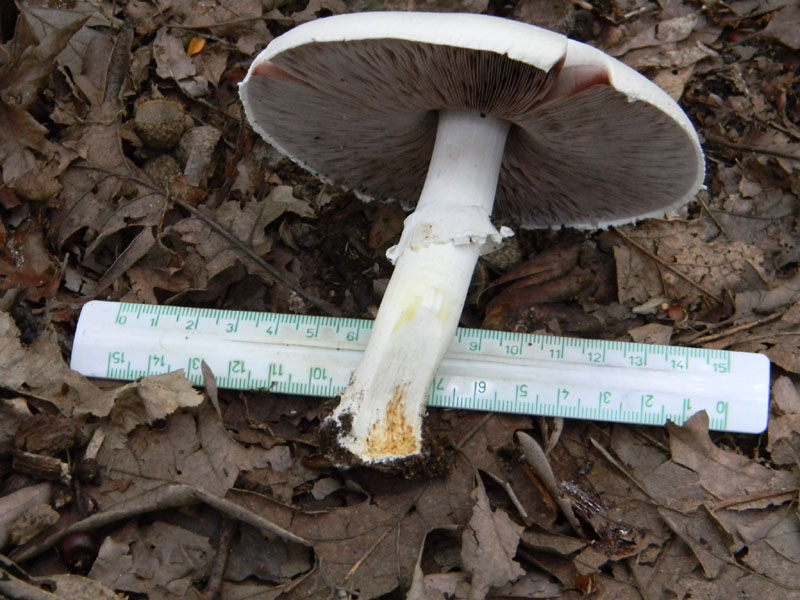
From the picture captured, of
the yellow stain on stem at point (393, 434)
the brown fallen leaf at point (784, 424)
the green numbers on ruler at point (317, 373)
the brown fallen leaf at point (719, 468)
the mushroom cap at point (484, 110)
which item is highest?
the mushroom cap at point (484, 110)

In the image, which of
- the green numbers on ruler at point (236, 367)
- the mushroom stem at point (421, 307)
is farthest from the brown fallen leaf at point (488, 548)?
the green numbers on ruler at point (236, 367)

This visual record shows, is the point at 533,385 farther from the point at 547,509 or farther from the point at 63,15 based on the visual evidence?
the point at 63,15

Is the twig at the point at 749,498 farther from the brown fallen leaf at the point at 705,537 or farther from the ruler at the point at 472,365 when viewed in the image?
the ruler at the point at 472,365

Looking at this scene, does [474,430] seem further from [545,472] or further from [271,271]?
[271,271]

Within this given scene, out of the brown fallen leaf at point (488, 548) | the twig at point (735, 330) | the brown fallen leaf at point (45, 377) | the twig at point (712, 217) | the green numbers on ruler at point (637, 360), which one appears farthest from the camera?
the twig at point (712, 217)

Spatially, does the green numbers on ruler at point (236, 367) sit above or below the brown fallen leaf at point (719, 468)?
below

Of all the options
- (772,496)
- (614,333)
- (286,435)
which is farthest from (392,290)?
(772,496)

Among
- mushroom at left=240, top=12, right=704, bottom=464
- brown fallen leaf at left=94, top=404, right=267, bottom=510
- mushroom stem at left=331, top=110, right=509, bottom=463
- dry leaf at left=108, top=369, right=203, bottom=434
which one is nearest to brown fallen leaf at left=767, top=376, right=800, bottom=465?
mushroom at left=240, top=12, right=704, bottom=464
